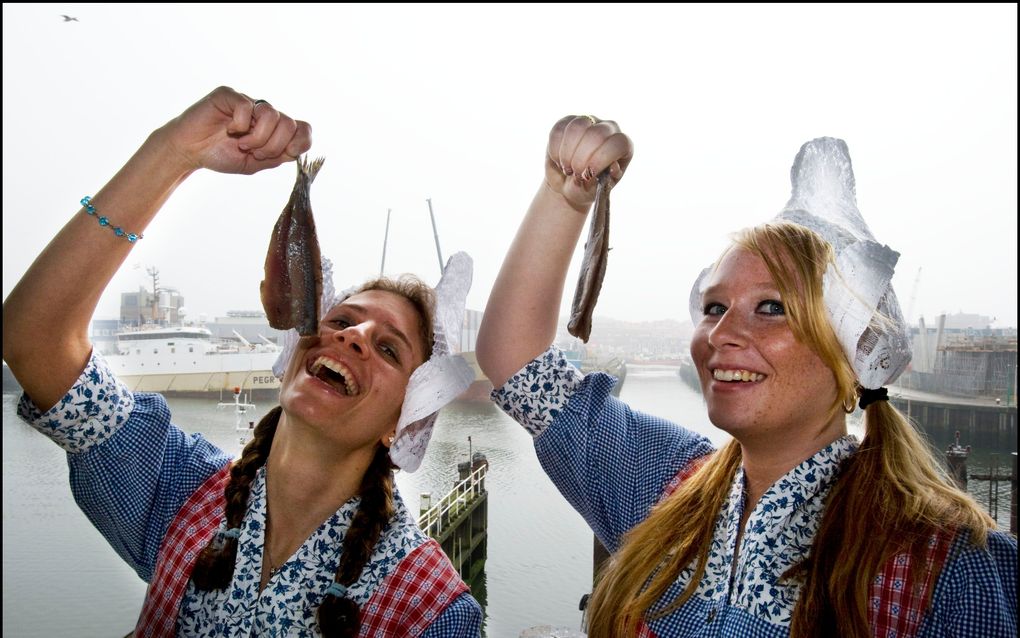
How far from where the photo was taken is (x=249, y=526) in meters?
1.82

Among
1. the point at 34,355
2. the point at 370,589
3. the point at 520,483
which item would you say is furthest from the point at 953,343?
the point at 34,355

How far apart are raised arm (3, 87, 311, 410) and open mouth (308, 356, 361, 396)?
1.94 ft

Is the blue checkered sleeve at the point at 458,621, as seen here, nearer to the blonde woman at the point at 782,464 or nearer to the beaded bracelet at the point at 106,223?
the blonde woman at the point at 782,464

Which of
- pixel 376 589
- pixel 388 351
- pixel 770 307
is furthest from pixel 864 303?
pixel 376 589

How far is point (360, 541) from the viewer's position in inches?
70.7

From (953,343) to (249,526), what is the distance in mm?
11853

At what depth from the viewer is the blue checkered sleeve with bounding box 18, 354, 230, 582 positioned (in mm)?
1641

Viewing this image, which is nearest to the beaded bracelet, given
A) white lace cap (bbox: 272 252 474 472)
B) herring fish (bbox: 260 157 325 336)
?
herring fish (bbox: 260 157 325 336)

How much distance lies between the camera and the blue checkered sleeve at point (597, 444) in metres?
1.95

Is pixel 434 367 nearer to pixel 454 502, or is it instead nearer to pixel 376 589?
pixel 376 589

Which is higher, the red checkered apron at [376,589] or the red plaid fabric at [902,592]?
the red plaid fabric at [902,592]

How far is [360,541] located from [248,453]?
0.50 metres

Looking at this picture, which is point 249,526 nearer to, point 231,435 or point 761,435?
point 761,435

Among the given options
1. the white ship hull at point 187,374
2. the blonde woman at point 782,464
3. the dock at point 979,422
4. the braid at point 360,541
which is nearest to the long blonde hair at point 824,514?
the blonde woman at point 782,464
